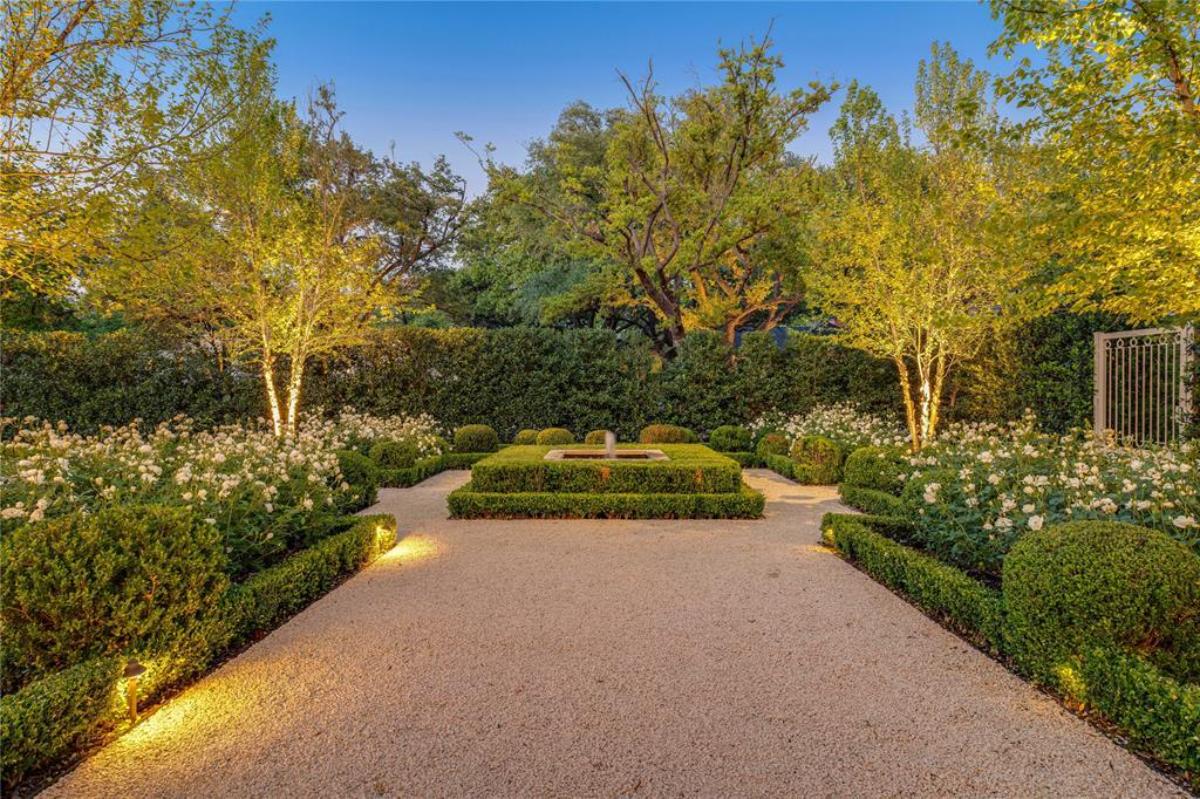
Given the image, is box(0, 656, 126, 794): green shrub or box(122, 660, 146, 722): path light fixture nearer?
box(0, 656, 126, 794): green shrub

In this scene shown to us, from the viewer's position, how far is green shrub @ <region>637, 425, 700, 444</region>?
12.7 metres

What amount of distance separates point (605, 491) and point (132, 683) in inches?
230

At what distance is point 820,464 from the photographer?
10.4m

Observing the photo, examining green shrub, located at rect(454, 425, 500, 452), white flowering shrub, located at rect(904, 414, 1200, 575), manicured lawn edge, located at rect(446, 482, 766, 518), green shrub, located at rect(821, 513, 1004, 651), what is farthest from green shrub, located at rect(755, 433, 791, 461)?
white flowering shrub, located at rect(904, 414, 1200, 575)

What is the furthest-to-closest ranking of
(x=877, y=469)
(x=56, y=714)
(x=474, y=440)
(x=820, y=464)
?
1. (x=474, y=440)
2. (x=820, y=464)
3. (x=877, y=469)
4. (x=56, y=714)

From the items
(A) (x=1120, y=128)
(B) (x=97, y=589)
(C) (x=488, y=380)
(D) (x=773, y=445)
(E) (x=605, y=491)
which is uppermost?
(A) (x=1120, y=128)

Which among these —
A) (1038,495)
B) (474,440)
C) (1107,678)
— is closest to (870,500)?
(1038,495)

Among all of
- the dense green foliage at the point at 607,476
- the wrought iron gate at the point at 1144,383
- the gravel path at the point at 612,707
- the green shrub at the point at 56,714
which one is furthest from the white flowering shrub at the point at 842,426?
the green shrub at the point at 56,714

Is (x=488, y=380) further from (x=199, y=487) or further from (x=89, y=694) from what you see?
(x=89, y=694)

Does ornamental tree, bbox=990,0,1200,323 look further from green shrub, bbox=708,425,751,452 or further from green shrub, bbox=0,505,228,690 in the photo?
green shrub, bbox=708,425,751,452

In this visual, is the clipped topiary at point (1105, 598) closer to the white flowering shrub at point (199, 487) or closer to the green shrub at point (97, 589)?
the green shrub at point (97, 589)

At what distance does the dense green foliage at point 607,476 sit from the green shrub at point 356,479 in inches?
54.7

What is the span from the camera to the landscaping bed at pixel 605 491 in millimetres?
7855

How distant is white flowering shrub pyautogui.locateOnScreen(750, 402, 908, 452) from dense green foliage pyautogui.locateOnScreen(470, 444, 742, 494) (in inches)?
146
